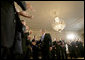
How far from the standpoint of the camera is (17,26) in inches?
29.0

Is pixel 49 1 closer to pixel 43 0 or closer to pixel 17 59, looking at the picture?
pixel 43 0

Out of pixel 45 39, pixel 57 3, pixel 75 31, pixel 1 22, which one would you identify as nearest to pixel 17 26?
pixel 1 22

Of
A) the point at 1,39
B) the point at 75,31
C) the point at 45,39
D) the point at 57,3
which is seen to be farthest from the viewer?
the point at 75,31

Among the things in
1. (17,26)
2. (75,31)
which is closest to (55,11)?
(17,26)

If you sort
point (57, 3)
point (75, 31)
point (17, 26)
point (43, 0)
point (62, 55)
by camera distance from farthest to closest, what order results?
1. point (75, 31)
2. point (57, 3)
3. point (43, 0)
4. point (62, 55)
5. point (17, 26)

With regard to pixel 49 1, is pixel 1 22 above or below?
below

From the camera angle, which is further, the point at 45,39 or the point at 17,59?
the point at 45,39

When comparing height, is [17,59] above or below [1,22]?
below

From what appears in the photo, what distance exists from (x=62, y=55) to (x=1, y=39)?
3.88ft

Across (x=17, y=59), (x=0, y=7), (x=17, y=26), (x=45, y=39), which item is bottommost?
(x=17, y=59)

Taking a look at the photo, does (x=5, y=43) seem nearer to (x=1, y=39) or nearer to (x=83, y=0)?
(x=1, y=39)

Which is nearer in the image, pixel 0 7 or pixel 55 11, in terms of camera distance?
pixel 0 7

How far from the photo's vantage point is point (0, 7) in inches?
22.6

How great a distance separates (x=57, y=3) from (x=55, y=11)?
39 centimetres
